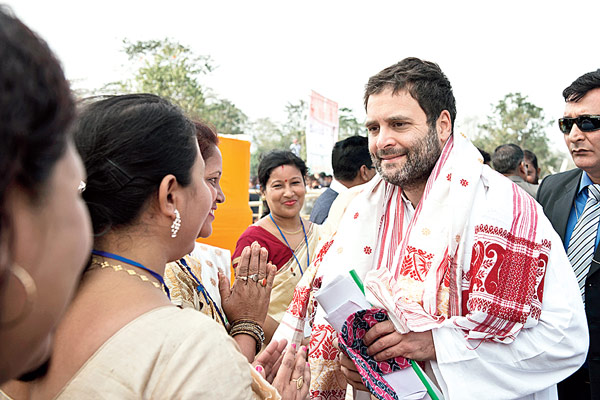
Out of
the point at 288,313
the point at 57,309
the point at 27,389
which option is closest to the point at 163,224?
the point at 27,389

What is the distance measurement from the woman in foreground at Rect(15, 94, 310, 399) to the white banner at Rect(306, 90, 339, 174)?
23.6 ft

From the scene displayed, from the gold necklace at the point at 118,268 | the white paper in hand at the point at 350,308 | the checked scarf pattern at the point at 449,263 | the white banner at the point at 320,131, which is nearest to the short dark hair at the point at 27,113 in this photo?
the gold necklace at the point at 118,268

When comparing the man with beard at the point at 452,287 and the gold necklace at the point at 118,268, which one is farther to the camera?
the man with beard at the point at 452,287

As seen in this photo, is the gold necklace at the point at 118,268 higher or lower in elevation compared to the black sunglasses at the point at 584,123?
lower

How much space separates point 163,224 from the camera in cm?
142

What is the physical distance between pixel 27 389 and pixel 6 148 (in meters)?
0.92

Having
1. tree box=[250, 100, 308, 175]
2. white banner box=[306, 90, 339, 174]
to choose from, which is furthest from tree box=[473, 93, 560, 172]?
white banner box=[306, 90, 339, 174]

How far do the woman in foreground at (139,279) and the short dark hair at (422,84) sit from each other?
130 cm

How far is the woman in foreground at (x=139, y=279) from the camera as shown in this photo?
1.15 metres

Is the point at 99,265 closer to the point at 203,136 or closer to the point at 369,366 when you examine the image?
the point at 203,136

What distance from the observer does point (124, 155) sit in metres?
1.33

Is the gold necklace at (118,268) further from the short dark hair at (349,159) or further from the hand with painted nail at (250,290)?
the short dark hair at (349,159)

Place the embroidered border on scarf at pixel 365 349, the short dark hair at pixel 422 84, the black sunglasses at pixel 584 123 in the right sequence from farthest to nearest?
the black sunglasses at pixel 584 123 < the short dark hair at pixel 422 84 < the embroidered border on scarf at pixel 365 349

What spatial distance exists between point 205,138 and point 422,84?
1077mm
